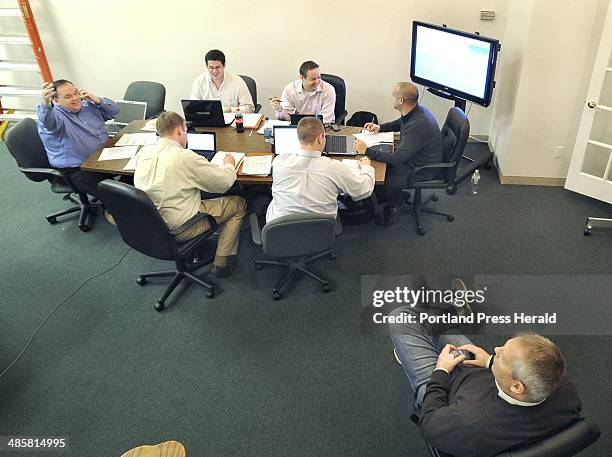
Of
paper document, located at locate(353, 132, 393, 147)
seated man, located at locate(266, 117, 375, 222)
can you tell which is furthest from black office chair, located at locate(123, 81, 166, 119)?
seated man, located at locate(266, 117, 375, 222)

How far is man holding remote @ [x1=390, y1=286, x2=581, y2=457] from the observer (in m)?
1.58

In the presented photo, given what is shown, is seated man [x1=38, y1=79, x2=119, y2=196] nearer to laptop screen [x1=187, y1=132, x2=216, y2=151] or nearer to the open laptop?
the open laptop

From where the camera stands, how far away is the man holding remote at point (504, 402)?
1.58 meters

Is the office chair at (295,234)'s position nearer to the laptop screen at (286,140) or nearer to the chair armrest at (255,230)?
the chair armrest at (255,230)

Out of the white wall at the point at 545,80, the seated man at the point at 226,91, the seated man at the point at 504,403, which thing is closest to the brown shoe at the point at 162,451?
the seated man at the point at 504,403

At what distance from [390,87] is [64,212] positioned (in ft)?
11.4

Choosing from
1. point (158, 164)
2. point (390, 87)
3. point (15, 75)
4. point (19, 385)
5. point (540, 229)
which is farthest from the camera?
point (15, 75)

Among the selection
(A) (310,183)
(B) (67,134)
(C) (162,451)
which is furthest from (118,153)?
(C) (162,451)

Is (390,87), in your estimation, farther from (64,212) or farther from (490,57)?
(64,212)

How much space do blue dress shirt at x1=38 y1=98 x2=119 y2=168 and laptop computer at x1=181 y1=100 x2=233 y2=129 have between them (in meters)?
0.75

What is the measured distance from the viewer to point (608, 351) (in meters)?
2.82

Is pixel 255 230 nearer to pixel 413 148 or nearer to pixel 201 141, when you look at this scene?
pixel 201 141

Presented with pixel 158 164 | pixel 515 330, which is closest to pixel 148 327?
pixel 158 164

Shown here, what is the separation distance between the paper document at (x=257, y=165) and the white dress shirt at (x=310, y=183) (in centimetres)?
28
